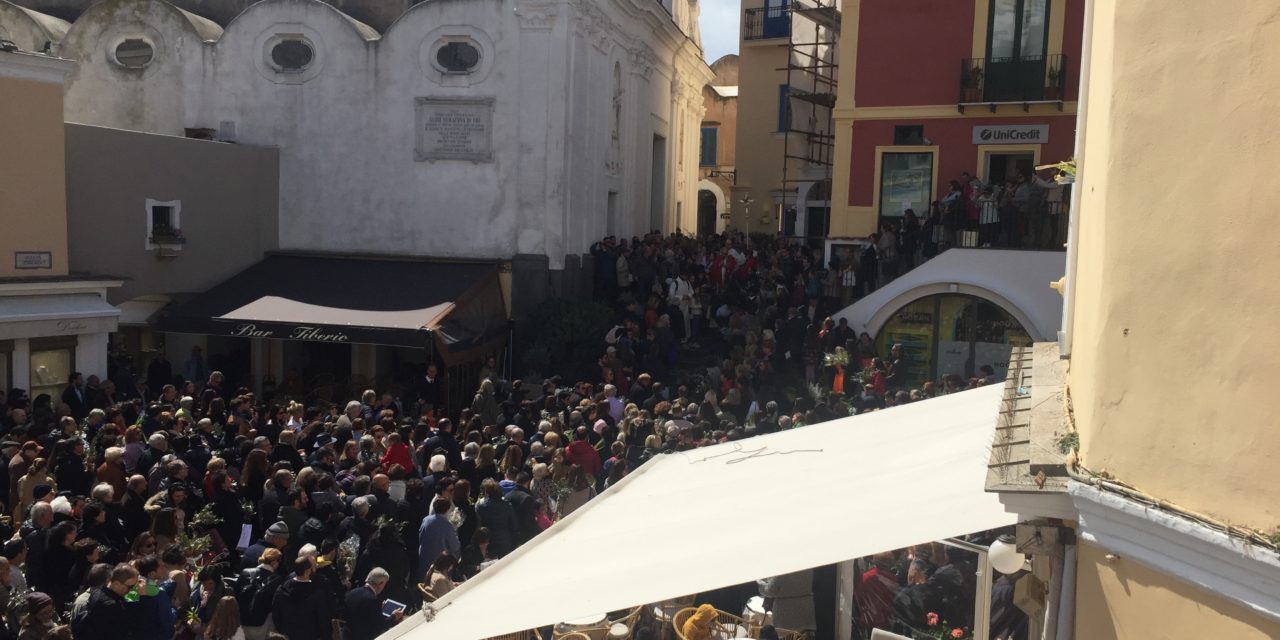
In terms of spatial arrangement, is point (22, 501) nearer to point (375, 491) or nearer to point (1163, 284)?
point (375, 491)

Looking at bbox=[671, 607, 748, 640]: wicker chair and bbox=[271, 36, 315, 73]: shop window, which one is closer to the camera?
bbox=[671, 607, 748, 640]: wicker chair

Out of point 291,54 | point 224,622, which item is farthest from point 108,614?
point 291,54

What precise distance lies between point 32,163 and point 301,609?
1224cm

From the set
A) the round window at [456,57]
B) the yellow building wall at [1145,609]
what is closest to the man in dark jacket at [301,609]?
the yellow building wall at [1145,609]

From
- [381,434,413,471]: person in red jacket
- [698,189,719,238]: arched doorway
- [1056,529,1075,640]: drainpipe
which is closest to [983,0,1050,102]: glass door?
[381,434,413,471]: person in red jacket

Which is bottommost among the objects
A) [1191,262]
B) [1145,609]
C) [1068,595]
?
[1068,595]

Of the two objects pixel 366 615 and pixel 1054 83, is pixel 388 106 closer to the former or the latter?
pixel 1054 83

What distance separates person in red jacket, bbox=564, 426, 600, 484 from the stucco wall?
36.6 ft

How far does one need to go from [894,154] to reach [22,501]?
54.9 ft

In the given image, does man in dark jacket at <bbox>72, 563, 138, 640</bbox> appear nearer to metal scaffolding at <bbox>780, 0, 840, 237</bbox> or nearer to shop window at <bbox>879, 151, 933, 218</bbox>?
shop window at <bbox>879, 151, 933, 218</bbox>

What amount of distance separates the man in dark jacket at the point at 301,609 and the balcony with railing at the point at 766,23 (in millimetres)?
29138

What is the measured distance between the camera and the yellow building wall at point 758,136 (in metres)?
35.5

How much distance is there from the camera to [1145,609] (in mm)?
4129

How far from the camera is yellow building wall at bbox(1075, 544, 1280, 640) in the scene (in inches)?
149
